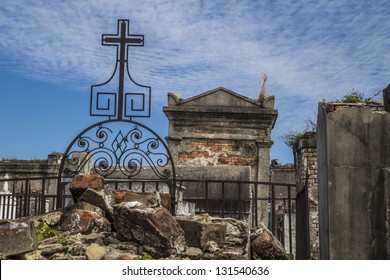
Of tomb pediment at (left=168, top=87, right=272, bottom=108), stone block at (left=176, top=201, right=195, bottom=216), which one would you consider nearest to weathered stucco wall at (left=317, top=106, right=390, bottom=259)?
stone block at (left=176, top=201, right=195, bottom=216)

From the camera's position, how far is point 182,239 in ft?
17.2

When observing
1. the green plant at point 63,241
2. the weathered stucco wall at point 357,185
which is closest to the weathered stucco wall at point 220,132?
the green plant at point 63,241

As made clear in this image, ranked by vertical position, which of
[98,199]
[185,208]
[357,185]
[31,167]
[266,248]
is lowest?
[266,248]

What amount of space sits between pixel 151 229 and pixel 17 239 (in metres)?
1.26

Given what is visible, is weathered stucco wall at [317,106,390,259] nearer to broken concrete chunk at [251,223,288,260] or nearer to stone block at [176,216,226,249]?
stone block at [176,216,226,249]

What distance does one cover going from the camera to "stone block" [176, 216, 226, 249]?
5.41m

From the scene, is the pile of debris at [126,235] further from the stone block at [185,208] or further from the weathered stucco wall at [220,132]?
the weathered stucco wall at [220,132]

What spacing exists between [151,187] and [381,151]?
548 cm

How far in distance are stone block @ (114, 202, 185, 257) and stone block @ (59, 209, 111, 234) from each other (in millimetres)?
426

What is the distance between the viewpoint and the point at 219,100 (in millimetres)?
13680

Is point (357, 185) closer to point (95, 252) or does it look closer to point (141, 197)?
point (95, 252)

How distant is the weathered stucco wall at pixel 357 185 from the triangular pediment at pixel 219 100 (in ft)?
30.8

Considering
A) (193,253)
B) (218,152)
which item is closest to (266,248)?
(193,253)

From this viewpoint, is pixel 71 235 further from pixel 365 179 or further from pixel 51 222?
pixel 365 179
